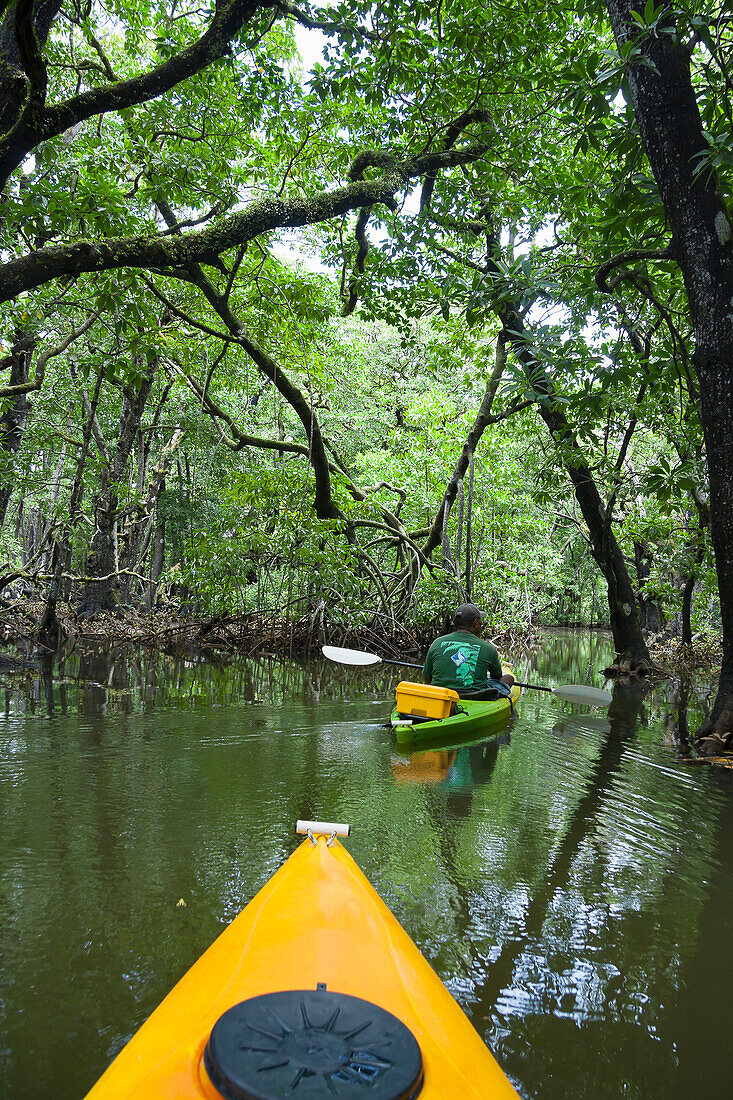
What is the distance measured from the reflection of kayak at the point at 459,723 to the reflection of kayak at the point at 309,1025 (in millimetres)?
3529

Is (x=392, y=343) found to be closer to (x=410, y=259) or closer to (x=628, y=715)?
(x=410, y=259)

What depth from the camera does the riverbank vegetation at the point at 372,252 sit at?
15.6 feet

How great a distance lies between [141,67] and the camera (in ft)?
36.2

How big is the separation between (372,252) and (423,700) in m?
5.78

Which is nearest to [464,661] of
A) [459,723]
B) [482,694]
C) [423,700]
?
[482,694]

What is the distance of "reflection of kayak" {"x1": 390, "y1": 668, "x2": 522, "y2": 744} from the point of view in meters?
5.28

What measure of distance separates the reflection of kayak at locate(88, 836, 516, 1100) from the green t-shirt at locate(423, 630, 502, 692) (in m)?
4.40

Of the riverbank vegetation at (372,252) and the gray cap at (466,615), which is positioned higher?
the riverbank vegetation at (372,252)

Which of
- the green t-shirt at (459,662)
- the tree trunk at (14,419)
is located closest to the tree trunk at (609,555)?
the green t-shirt at (459,662)

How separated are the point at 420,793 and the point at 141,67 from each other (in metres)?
12.7

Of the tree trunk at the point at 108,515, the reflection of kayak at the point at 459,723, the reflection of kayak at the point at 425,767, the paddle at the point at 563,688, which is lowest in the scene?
the reflection of kayak at the point at 425,767

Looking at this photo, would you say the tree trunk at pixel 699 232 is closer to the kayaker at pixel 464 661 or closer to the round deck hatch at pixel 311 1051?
the kayaker at pixel 464 661

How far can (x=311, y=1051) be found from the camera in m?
1.18

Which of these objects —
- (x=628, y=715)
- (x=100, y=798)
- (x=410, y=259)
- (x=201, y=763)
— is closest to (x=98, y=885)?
(x=100, y=798)
